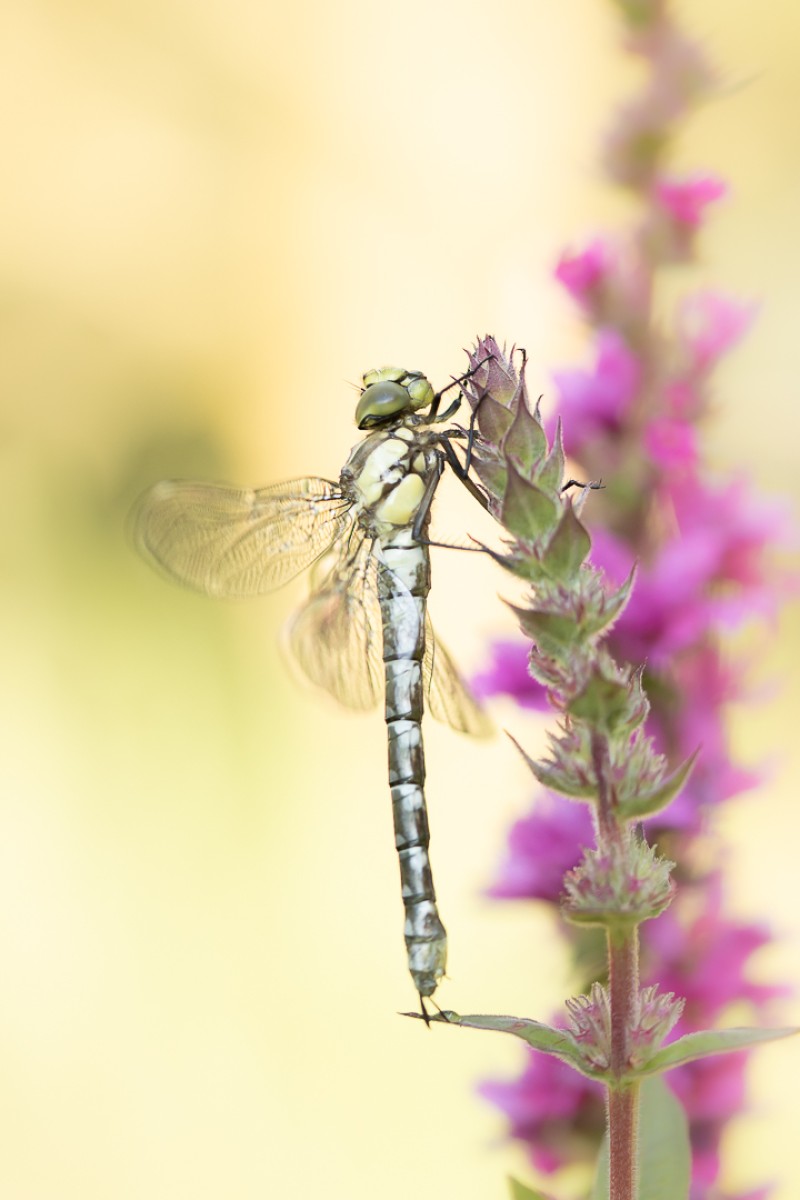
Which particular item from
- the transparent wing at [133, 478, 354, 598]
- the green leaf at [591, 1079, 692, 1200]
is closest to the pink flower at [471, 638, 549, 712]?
the transparent wing at [133, 478, 354, 598]

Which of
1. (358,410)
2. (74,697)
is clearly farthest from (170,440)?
(358,410)

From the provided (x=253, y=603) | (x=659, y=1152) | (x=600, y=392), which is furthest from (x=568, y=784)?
(x=253, y=603)

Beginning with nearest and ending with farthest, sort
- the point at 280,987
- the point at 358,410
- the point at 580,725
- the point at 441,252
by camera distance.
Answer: the point at 580,725, the point at 358,410, the point at 280,987, the point at 441,252

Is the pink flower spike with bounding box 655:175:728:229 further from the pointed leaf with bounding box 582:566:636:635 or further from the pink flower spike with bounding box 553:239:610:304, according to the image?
the pointed leaf with bounding box 582:566:636:635

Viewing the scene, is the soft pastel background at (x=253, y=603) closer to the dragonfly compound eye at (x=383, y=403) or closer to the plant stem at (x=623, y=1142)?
the dragonfly compound eye at (x=383, y=403)

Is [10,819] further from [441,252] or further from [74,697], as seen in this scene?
[441,252]
